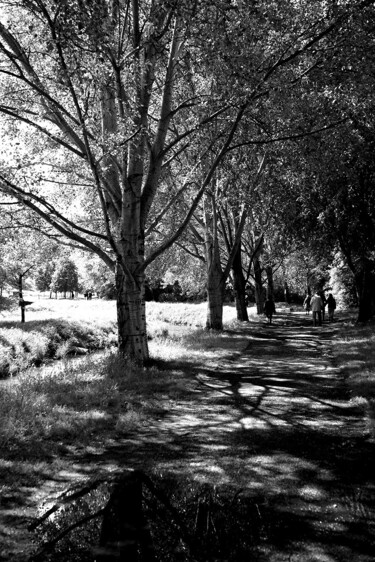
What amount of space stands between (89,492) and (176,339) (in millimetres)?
13297

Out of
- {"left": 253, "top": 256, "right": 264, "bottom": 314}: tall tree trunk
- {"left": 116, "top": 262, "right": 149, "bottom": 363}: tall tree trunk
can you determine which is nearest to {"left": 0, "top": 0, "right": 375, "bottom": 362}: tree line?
{"left": 116, "top": 262, "right": 149, "bottom": 363}: tall tree trunk

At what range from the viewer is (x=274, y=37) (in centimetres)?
922

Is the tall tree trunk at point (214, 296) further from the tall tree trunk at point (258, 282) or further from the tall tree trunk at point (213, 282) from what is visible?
the tall tree trunk at point (258, 282)

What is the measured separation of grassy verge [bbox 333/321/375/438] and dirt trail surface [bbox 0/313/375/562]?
21cm

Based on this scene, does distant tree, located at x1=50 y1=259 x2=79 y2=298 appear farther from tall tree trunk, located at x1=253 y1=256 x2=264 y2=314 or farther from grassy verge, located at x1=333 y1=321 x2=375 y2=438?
grassy verge, located at x1=333 y1=321 x2=375 y2=438

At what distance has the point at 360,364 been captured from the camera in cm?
1104

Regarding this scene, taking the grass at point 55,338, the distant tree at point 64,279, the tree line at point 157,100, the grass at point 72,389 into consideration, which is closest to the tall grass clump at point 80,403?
the grass at point 72,389

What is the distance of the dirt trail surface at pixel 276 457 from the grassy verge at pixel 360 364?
8.3 inches

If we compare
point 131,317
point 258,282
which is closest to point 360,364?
point 131,317

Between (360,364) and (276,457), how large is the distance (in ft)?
21.8

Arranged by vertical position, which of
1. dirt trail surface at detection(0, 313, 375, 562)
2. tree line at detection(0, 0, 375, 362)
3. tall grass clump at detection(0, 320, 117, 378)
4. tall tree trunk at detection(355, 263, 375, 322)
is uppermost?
tree line at detection(0, 0, 375, 362)

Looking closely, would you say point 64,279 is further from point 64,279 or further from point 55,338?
point 55,338

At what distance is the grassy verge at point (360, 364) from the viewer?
7458mm

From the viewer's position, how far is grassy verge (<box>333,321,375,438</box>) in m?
7.46
